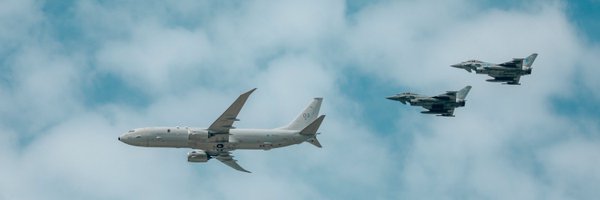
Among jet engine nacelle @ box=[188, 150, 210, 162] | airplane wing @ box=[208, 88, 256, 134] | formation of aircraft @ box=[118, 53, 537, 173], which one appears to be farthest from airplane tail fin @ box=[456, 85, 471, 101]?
airplane wing @ box=[208, 88, 256, 134]

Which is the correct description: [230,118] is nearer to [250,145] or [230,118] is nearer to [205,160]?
[250,145]

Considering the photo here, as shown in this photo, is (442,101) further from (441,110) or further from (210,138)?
(210,138)

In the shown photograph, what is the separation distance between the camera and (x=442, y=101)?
163 metres

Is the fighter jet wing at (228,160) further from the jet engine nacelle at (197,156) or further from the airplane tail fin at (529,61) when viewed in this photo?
the airplane tail fin at (529,61)

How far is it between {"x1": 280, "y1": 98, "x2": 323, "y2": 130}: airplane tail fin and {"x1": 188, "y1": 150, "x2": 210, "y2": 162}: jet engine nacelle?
451 inches

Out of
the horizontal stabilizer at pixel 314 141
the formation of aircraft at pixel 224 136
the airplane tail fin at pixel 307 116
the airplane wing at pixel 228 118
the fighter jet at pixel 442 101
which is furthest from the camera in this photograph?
the fighter jet at pixel 442 101

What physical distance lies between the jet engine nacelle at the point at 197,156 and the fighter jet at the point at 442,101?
39.0 meters

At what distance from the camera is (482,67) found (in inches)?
6654

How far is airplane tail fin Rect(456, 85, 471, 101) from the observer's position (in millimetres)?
162375

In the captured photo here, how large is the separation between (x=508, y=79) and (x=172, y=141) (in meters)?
59.7

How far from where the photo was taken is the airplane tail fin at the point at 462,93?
162 meters

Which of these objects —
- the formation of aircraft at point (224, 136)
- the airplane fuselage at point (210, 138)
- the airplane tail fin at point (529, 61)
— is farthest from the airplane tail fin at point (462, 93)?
the airplane fuselage at point (210, 138)

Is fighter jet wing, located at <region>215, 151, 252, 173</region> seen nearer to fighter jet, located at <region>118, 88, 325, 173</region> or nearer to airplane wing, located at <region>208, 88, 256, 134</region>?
fighter jet, located at <region>118, 88, 325, 173</region>

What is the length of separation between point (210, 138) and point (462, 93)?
160 ft
